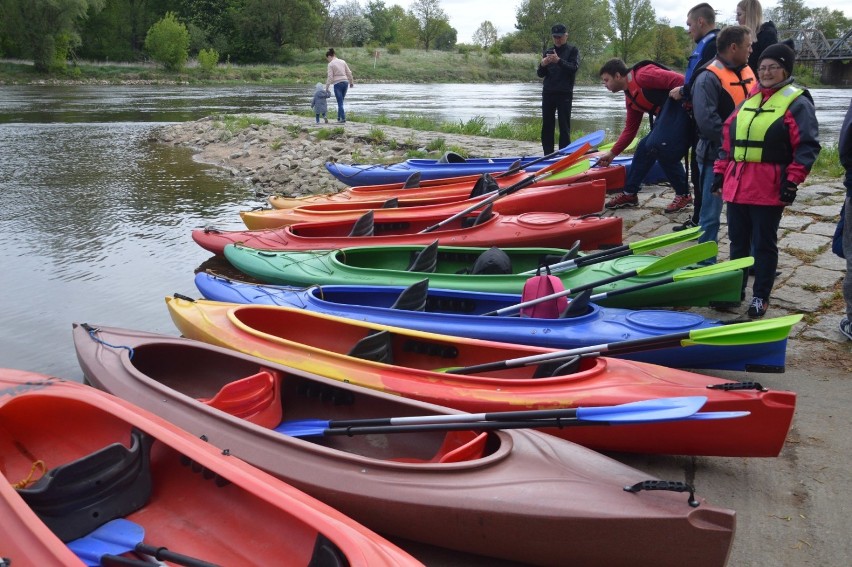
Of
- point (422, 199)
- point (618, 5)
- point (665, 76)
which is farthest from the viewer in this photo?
point (618, 5)

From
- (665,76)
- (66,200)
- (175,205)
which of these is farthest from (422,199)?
(66,200)

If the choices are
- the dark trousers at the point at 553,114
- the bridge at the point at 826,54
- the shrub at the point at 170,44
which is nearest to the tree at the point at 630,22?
the bridge at the point at 826,54

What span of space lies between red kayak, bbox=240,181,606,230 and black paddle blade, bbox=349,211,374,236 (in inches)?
13.3

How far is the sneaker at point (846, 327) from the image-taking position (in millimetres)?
4098

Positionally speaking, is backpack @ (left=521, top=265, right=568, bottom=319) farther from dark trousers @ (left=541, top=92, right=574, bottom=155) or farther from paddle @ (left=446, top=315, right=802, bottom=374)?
dark trousers @ (left=541, top=92, right=574, bottom=155)

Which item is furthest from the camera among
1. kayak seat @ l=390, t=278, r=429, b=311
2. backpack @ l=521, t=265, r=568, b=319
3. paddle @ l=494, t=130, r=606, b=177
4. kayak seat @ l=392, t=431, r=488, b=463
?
paddle @ l=494, t=130, r=606, b=177

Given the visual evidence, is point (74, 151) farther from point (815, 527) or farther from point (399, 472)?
point (815, 527)

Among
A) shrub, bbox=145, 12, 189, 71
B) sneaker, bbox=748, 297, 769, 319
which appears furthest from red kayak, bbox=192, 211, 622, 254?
shrub, bbox=145, 12, 189, 71

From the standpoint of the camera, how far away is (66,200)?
388 inches

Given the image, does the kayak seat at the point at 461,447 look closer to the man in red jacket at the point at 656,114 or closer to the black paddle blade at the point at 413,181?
the man in red jacket at the point at 656,114

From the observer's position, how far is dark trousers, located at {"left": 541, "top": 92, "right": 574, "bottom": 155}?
8.23 m

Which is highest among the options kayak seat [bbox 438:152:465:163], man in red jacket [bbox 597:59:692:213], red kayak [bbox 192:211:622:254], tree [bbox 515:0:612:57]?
tree [bbox 515:0:612:57]

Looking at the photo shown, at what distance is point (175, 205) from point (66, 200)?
1.67 m

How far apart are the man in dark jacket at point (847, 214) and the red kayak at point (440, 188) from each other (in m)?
3.15
